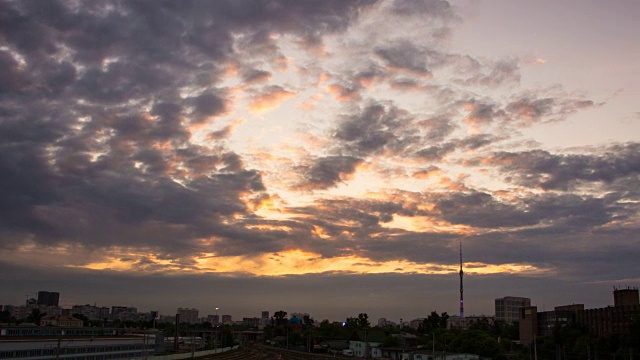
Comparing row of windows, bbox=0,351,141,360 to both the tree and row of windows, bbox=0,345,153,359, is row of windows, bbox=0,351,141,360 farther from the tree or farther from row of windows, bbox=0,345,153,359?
the tree

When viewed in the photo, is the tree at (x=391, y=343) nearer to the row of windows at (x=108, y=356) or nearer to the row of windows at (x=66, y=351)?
the row of windows at (x=66, y=351)

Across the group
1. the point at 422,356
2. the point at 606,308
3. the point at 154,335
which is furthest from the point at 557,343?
the point at 154,335

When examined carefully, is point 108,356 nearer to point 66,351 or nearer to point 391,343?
point 66,351

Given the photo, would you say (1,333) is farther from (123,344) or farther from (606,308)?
(606,308)

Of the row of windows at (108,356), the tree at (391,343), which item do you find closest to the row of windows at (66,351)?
the row of windows at (108,356)

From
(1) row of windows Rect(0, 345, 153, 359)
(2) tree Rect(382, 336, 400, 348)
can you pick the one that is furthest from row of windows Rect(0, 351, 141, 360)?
(2) tree Rect(382, 336, 400, 348)

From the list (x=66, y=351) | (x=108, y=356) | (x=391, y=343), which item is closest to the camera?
(x=66, y=351)

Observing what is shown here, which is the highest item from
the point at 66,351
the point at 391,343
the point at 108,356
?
the point at 66,351

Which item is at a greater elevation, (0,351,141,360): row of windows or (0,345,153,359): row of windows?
(0,345,153,359): row of windows

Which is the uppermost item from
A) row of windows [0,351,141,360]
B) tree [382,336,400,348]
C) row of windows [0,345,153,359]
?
row of windows [0,345,153,359]

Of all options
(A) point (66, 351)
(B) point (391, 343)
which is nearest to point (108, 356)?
(A) point (66, 351)

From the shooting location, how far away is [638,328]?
461ft

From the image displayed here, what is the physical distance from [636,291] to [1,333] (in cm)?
19491

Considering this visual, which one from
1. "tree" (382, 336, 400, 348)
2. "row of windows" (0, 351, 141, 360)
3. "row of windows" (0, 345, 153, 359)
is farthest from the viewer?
"tree" (382, 336, 400, 348)
